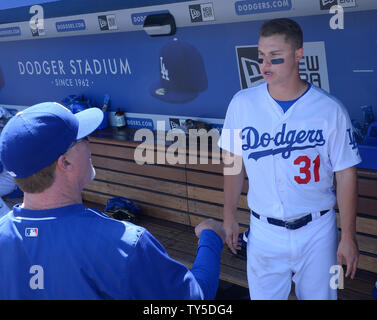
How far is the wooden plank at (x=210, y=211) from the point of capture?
13.1 ft

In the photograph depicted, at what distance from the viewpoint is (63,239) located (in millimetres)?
1281

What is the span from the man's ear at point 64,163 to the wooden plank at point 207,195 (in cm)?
270

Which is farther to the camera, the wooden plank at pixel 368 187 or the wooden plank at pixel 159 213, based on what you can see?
the wooden plank at pixel 159 213

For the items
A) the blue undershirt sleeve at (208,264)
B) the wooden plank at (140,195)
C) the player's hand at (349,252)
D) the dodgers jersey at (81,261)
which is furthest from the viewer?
the wooden plank at (140,195)

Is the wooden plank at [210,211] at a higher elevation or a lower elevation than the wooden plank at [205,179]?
lower

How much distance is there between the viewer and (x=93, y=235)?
129cm

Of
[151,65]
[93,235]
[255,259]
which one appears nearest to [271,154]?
[255,259]

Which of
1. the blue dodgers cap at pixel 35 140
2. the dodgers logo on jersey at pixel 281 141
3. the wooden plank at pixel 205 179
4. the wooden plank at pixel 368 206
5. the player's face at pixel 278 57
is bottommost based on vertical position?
the wooden plank at pixel 368 206

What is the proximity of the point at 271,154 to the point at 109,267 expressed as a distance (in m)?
1.24

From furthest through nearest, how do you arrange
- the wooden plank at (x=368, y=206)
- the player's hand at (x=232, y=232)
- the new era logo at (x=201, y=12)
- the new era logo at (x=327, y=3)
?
the new era logo at (x=201, y=12)
the wooden plank at (x=368, y=206)
the new era logo at (x=327, y=3)
the player's hand at (x=232, y=232)

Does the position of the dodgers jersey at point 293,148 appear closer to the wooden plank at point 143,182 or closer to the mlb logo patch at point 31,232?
the mlb logo patch at point 31,232

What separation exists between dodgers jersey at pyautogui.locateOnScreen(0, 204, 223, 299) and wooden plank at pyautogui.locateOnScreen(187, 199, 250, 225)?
263cm

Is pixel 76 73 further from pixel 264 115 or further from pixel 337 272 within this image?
pixel 337 272

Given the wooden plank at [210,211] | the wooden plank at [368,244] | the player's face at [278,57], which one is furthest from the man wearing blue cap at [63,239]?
the wooden plank at [210,211]
